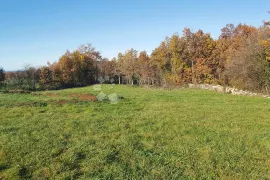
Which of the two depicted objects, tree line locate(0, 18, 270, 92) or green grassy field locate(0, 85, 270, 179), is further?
tree line locate(0, 18, 270, 92)

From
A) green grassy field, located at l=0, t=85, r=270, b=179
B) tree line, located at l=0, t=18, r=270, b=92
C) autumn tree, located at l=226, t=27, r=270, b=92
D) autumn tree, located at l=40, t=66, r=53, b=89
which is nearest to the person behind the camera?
green grassy field, located at l=0, t=85, r=270, b=179

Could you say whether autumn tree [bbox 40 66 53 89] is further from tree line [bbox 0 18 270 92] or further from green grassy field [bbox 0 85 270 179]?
green grassy field [bbox 0 85 270 179]

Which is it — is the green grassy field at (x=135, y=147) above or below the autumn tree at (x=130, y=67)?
below

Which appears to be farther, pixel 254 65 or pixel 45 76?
pixel 45 76

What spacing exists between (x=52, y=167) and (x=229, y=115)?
375 inches

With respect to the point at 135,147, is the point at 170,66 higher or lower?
higher

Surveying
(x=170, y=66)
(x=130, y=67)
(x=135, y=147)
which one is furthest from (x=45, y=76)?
(x=135, y=147)

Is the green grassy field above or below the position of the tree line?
below

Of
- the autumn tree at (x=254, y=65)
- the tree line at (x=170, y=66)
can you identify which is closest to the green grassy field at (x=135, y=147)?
the autumn tree at (x=254, y=65)

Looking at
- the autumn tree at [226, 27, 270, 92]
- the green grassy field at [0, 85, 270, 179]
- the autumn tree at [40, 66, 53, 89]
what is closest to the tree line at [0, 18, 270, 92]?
the autumn tree at [40, 66, 53, 89]

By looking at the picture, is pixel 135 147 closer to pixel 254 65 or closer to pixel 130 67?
pixel 254 65

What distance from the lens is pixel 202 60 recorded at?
46.5 meters

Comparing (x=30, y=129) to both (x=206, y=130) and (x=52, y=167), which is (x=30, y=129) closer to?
(x=52, y=167)

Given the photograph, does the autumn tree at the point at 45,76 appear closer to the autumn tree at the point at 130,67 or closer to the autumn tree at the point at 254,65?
the autumn tree at the point at 130,67
